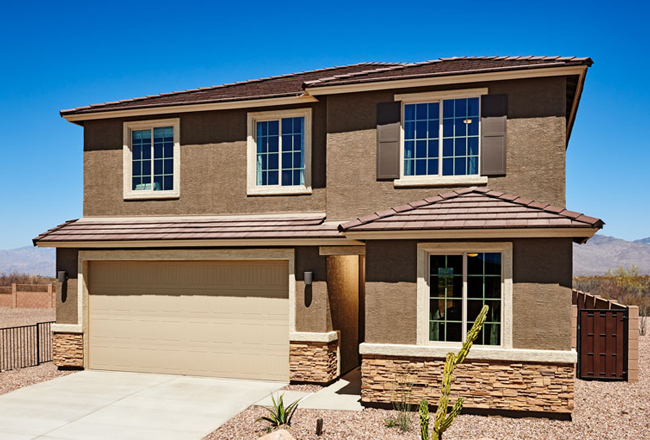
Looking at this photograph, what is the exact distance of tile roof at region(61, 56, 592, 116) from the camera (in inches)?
439

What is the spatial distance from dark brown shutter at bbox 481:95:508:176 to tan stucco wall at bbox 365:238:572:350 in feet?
6.10

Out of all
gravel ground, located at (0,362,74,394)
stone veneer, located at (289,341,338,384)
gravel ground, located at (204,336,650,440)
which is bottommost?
gravel ground, located at (0,362,74,394)

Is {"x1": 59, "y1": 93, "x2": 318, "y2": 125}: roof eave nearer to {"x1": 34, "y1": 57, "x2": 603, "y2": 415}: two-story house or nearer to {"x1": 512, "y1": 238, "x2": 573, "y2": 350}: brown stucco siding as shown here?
{"x1": 34, "y1": 57, "x2": 603, "y2": 415}: two-story house

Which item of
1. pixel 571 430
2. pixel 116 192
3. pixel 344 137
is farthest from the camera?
pixel 116 192

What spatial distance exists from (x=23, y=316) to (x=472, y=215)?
26249 millimetres

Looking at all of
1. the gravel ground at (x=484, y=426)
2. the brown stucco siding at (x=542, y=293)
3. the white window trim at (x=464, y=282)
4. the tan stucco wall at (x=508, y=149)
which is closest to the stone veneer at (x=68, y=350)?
the gravel ground at (x=484, y=426)

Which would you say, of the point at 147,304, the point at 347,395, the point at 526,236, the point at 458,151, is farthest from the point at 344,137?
the point at 147,304

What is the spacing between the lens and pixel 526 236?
9.56 metres

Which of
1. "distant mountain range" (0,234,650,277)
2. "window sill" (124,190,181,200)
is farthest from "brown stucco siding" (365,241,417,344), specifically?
"distant mountain range" (0,234,650,277)

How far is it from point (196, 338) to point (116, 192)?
4226 millimetres

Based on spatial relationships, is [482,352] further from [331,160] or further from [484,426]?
[331,160]

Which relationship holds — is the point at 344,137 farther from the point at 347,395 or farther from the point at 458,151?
the point at 347,395

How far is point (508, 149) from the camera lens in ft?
36.2

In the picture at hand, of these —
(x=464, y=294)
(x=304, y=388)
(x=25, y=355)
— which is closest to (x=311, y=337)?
(x=304, y=388)
